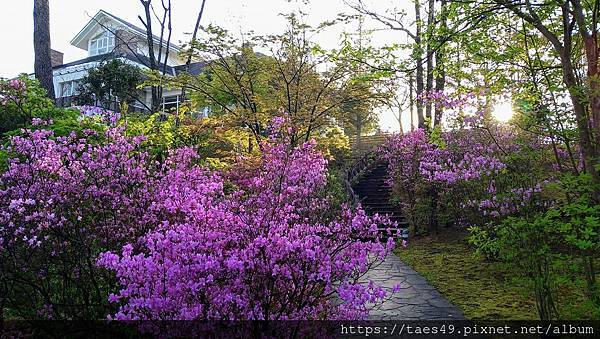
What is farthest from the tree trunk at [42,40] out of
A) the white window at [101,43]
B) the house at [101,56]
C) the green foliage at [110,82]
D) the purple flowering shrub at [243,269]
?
the white window at [101,43]

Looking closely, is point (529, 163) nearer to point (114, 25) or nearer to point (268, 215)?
point (268, 215)

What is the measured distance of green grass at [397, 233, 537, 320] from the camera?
17.4 ft

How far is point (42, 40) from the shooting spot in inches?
553

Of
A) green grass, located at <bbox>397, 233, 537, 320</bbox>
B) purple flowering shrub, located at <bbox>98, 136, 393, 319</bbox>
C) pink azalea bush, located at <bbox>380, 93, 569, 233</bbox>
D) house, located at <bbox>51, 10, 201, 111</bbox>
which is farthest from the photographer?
house, located at <bbox>51, 10, 201, 111</bbox>

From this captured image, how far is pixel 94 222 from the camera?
13.8 feet

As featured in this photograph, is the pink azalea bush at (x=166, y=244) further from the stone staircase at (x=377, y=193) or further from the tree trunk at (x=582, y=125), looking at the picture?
the stone staircase at (x=377, y=193)

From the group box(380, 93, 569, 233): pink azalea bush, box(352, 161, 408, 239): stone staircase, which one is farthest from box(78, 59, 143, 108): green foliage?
box(380, 93, 569, 233): pink azalea bush

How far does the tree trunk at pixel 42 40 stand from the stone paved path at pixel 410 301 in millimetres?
12589

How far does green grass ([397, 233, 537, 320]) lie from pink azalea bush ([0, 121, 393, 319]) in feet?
6.68

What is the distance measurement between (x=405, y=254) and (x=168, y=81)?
6.40 metres

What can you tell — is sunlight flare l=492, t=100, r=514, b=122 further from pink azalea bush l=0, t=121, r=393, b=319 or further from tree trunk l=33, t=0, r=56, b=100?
tree trunk l=33, t=0, r=56, b=100

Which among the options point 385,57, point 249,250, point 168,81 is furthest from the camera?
point 168,81

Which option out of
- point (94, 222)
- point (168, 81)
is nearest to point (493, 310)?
point (94, 222)

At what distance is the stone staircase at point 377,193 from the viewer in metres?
13.7
